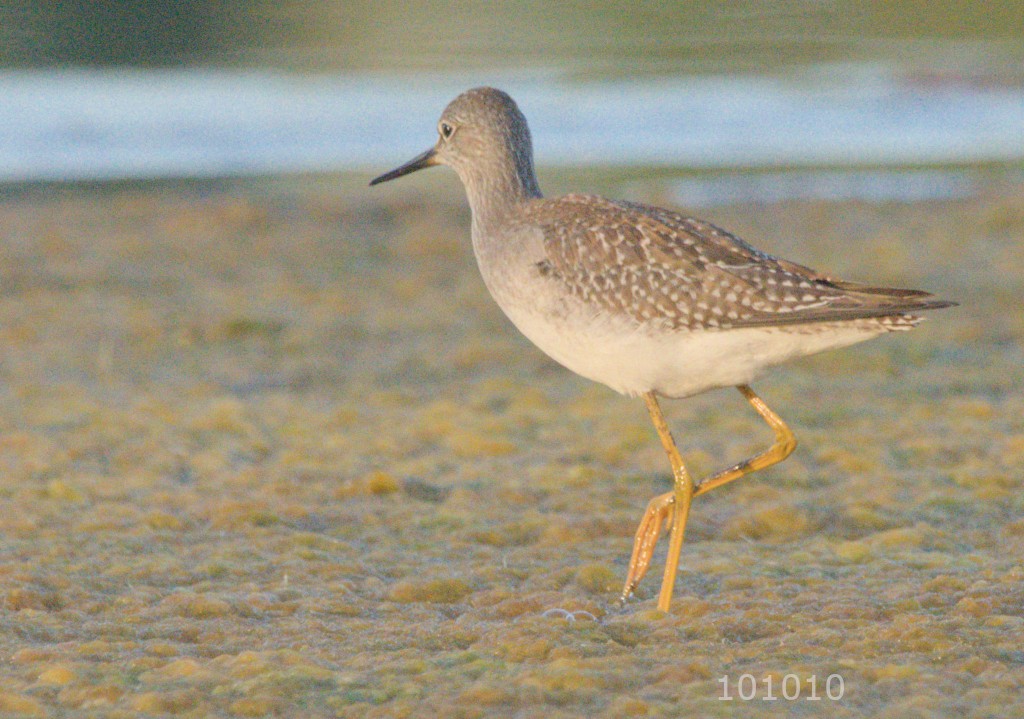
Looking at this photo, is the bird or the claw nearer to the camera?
the bird

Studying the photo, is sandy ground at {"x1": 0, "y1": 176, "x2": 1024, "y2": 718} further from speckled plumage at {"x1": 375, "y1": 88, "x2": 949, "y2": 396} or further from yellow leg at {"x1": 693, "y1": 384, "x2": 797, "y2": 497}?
speckled plumage at {"x1": 375, "y1": 88, "x2": 949, "y2": 396}

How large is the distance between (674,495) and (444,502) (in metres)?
1.20

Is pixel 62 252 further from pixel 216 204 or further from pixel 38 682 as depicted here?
pixel 38 682

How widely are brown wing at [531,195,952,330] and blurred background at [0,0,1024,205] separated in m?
7.07

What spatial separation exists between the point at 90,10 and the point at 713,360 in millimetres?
17964

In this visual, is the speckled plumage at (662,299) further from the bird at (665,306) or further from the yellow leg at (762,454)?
the yellow leg at (762,454)

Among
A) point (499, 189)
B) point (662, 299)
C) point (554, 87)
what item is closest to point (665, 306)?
point (662, 299)

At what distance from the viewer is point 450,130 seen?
5.97m

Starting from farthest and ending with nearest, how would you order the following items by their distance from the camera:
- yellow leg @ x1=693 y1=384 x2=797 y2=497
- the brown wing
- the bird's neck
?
the bird's neck < yellow leg @ x1=693 y1=384 x2=797 y2=497 < the brown wing

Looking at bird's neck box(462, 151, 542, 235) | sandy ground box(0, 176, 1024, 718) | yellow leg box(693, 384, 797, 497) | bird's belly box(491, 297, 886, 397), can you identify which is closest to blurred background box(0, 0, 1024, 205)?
sandy ground box(0, 176, 1024, 718)

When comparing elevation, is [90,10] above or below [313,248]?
above

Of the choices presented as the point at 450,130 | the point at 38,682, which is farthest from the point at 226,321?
the point at 38,682

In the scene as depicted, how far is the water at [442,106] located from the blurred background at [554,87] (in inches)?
1.4

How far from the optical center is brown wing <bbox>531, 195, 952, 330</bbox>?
488 centimetres
